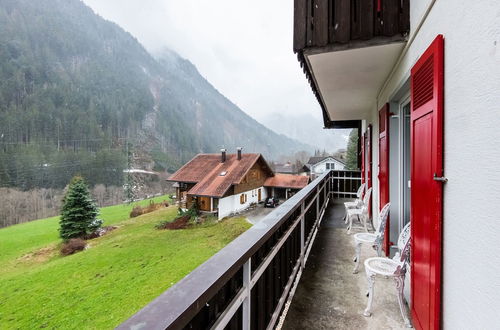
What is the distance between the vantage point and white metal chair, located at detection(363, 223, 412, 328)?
6.43 feet

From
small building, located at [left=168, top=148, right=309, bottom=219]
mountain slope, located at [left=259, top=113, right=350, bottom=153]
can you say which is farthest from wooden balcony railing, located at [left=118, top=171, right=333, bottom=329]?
mountain slope, located at [left=259, top=113, right=350, bottom=153]

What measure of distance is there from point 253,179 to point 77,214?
14.6 m

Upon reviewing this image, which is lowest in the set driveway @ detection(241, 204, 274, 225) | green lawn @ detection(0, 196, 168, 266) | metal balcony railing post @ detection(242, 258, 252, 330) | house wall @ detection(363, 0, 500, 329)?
green lawn @ detection(0, 196, 168, 266)

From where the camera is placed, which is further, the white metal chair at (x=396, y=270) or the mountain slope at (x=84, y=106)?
the mountain slope at (x=84, y=106)

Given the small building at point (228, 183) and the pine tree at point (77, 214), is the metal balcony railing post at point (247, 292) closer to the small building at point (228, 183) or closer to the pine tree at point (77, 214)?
the small building at point (228, 183)

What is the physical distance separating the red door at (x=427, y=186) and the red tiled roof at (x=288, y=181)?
19.9m

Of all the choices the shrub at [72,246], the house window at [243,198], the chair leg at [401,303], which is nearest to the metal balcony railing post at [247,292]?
the chair leg at [401,303]

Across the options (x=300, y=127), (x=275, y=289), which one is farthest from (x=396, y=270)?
(x=300, y=127)

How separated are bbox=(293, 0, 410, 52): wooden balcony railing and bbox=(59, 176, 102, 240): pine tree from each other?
888 inches

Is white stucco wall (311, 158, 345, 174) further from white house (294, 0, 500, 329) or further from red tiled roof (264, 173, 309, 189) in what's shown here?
white house (294, 0, 500, 329)
